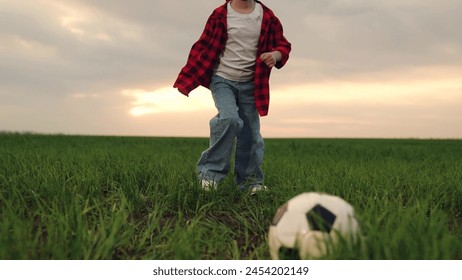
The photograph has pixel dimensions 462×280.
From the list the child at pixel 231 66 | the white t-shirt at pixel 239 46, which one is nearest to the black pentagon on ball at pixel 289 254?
the child at pixel 231 66

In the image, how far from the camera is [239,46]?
434 cm

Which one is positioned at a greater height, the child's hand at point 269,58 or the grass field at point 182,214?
the child's hand at point 269,58

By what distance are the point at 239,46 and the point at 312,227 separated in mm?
2536

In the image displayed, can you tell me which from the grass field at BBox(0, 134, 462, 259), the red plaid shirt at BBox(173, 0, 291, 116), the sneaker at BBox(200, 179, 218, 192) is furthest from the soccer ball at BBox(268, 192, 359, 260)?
the red plaid shirt at BBox(173, 0, 291, 116)

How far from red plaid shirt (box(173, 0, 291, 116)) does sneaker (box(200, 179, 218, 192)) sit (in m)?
0.87

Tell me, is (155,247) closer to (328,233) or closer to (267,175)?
(328,233)

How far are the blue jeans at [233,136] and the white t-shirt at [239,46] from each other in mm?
103

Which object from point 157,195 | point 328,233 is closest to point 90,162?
point 157,195

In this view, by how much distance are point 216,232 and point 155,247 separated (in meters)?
0.56

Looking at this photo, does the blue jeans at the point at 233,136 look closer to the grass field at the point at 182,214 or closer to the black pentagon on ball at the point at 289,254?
the grass field at the point at 182,214

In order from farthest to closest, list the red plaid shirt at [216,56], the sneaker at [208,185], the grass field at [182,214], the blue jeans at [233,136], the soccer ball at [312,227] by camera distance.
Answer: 1. the red plaid shirt at [216,56]
2. the blue jeans at [233,136]
3. the sneaker at [208,185]
4. the grass field at [182,214]
5. the soccer ball at [312,227]

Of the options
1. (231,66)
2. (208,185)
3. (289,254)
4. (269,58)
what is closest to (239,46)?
(231,66)

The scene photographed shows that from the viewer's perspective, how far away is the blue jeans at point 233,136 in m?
4.18
